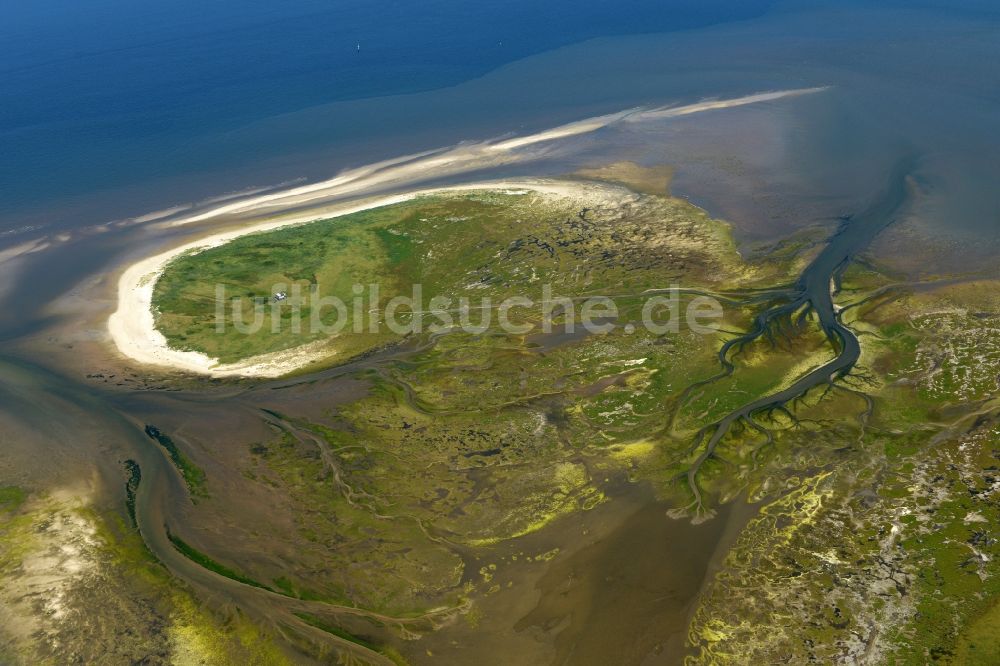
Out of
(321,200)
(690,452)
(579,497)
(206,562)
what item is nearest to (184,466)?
(206,562)

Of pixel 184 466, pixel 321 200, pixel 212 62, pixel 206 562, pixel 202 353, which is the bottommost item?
pixel 206 562

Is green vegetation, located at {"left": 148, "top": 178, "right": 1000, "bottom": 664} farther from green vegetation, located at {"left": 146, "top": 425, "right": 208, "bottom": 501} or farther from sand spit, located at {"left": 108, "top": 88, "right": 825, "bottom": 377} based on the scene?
green vegetation, located at {"left": 146, "top": 425, "right": 208, "bottom": 501}

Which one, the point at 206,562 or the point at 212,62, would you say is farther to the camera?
the point at 212,62

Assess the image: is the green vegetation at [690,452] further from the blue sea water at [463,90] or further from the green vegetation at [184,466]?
the blue sea water at [463,90]

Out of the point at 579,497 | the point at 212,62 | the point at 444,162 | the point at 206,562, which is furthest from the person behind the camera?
the point at 212,62

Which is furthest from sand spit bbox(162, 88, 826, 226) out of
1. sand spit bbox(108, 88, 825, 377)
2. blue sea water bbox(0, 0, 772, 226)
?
blue sea water bbox(0, 0, 772, 226)

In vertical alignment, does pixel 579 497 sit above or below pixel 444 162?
below

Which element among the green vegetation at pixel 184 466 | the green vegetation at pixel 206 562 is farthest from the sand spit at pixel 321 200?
the green vegetation at pixel 206 562

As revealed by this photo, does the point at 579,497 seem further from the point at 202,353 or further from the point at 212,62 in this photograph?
the point at 212,62

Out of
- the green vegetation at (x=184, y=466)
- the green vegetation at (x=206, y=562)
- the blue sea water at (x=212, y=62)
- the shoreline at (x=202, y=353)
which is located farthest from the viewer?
the blue sea water at (x=212, y=62)

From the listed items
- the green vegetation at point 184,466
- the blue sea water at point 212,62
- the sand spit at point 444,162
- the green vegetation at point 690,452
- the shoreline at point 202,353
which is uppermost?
the blue sea water at point 212,62
